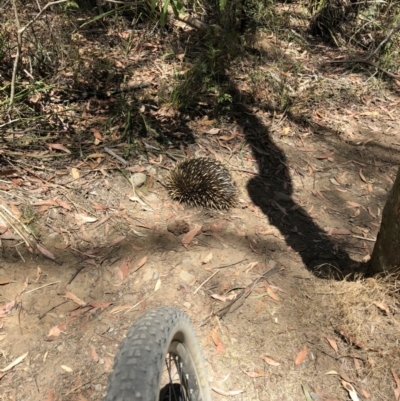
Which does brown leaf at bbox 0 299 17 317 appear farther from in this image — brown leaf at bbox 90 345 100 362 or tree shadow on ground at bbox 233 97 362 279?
tree shadow on ground at bbox 233 97 362 279

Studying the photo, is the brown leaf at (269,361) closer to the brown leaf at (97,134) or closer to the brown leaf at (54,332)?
the brown leaf at (54,332)

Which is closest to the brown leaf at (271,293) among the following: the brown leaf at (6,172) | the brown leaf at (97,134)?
the brown leaf at (97,134)

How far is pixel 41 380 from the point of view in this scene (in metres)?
2.69

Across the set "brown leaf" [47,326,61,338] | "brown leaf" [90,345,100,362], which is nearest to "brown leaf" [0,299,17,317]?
"brown leaf" [47,326,61,338]


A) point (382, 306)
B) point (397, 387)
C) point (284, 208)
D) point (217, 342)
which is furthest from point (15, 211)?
point (397, 387)

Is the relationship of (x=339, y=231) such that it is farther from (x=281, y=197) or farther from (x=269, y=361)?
(x=269, y=361)

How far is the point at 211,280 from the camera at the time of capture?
3406 mm

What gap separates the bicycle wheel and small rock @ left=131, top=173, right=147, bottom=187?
2227 millimetres

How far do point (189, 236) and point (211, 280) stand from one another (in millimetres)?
537

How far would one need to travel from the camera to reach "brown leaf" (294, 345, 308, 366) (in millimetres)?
2873

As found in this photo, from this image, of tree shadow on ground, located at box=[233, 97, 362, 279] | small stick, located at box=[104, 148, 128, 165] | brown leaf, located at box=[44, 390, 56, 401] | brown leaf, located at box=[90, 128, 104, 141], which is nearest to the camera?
brown leaf, located at box=[44, 390, 56, 401]

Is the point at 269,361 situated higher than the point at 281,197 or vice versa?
the point at 281,197

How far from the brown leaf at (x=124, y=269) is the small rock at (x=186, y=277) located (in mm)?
444

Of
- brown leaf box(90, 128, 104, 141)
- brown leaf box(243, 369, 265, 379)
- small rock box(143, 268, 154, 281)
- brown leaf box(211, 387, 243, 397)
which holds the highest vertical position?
brown leaf box(243, 369, 265, 379)
